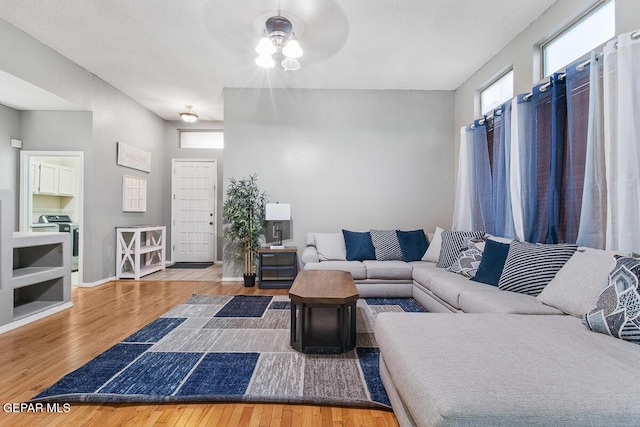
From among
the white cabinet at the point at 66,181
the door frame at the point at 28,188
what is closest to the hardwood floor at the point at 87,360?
the door frame at the point at 28,188

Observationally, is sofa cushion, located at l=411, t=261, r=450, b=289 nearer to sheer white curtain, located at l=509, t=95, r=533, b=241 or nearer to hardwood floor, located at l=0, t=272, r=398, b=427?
sheer white curtain, located at l=509, t=95, r=533, b=241

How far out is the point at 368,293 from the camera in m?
3.92

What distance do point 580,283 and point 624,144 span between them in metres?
0.97

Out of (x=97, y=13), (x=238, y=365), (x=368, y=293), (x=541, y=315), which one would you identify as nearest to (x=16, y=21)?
(x=97, y=13)

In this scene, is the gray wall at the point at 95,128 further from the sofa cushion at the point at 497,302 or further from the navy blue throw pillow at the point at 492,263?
the navy blue throw pillow at the point at 492,263

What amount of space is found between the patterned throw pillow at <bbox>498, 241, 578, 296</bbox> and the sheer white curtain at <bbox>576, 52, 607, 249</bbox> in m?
0.18

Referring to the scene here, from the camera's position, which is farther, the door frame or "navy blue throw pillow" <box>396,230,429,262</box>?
the door frame

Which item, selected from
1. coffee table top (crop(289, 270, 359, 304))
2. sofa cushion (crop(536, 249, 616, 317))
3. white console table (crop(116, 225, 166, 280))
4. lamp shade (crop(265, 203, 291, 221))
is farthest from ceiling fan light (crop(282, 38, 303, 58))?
white console table (crop(116, 225, 166, 280))

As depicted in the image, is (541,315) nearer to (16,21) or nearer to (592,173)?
(592,173)

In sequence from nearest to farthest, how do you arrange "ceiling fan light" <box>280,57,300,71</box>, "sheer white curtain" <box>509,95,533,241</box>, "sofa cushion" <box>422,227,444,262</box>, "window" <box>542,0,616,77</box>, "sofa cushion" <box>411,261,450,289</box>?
"window" <box>542,0,616,77</box>
"sheer white curtain" <box>509,95,533,241</box>
"ceiling fan light" <box>280,57,300,71</box>
"sofa cushion" <box>411,261,450,289</box>
"sofa cushion" <box>422,227,444,262</box>

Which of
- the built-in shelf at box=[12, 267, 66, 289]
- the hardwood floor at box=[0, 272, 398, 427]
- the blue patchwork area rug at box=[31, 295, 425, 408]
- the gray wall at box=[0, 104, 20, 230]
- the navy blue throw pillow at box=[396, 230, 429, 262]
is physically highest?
the gray wall at box=[0, 104, 20, 230]

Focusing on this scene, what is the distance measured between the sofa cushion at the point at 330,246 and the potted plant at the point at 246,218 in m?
0.91

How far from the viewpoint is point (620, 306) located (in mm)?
1569

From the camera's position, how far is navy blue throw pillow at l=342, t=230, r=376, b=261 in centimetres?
427
